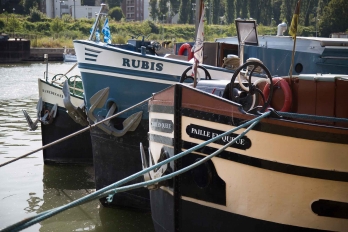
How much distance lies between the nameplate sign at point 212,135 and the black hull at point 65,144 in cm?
719

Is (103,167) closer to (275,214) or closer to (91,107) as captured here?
(91,107)

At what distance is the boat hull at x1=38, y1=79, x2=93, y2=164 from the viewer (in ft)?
42.7

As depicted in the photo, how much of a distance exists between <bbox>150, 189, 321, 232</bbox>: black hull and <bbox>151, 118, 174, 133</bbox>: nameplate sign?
0.72 m

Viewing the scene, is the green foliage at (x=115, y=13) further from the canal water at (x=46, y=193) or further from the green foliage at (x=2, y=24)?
the canal water at (x=46, y=193)

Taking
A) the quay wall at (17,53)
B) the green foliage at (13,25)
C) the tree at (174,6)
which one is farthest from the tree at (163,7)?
the quay wall at (17,53)

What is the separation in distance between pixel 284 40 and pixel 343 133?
6122mm

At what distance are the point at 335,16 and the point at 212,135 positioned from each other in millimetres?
16454

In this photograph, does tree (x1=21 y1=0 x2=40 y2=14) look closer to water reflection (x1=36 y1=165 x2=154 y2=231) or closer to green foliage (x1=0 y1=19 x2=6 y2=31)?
green foliage (x1=0 y1=19 x2=6 y2=31)

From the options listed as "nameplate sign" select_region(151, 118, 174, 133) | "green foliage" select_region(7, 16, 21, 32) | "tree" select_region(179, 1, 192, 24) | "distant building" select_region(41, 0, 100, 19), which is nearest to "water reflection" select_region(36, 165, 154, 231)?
"nameplate sign" select_region(151, 118, 174, 133)

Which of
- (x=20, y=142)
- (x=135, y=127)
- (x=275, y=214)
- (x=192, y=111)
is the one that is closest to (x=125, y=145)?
(x=135, y=127)

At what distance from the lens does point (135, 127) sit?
9.16 m

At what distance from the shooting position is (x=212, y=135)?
584 centimetres

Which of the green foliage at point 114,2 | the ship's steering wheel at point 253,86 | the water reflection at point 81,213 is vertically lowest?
the water reflection at point 81,213

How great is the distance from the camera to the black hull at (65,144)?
512 inches
